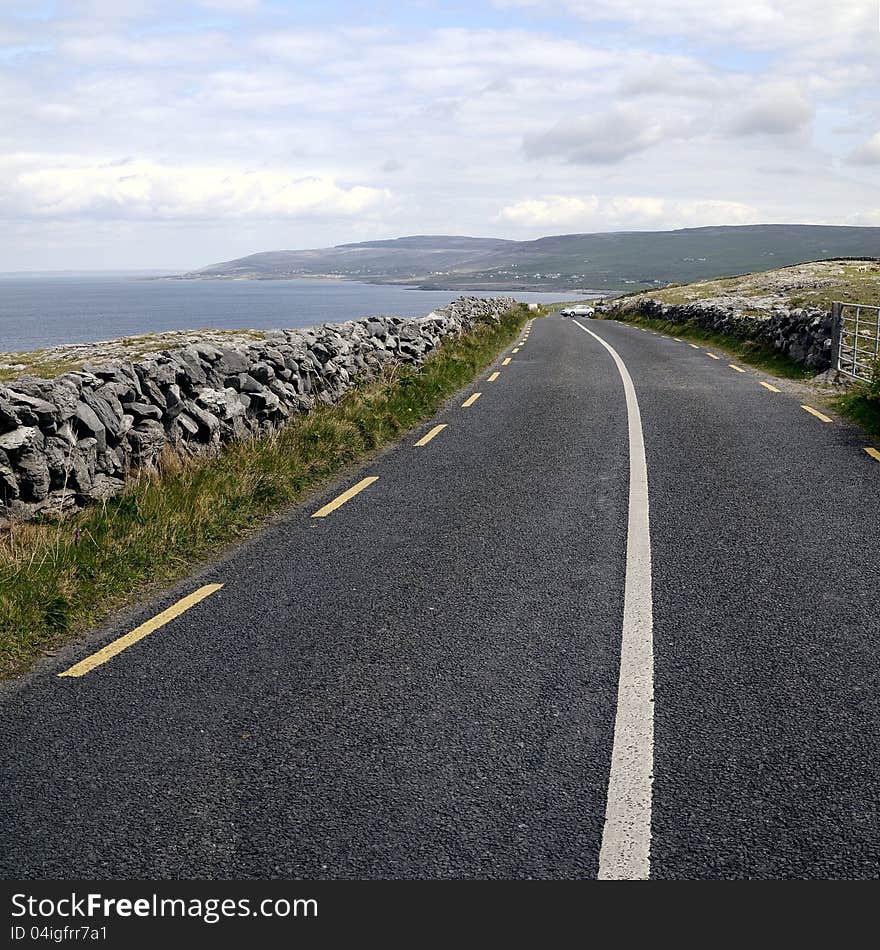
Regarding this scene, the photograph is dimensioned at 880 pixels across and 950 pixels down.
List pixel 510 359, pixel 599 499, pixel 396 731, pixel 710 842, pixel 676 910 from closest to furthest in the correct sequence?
1. pixel 676 910
2. pixel 710 842
3. pixel 396 731
4. pixel 599 499
5. pixel 510 359

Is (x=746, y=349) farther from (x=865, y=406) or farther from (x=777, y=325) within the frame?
(x=865, y=406)

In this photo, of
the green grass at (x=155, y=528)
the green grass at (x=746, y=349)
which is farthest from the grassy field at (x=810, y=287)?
the green grass at (x=155, y=528)

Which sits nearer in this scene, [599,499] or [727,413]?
[599,499]

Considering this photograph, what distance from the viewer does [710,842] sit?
3.83 meters

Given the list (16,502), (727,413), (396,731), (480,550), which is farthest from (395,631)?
(727,413)

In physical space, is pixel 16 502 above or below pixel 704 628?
above

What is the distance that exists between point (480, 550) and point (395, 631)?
6.63 feet

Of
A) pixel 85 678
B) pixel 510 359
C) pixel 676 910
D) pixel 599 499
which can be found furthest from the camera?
pixel 510 359

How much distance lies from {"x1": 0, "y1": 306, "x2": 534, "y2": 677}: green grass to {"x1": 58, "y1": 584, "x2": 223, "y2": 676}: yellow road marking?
37 cm

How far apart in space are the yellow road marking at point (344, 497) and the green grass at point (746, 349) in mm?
14521

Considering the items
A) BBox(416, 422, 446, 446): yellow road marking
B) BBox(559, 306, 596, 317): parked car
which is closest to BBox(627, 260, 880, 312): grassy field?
BBox(559, 306, 596, 317): parked car

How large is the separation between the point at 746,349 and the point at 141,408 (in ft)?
75.5

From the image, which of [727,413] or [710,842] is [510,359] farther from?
[710,842]

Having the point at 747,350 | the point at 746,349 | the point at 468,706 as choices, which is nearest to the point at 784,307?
the point at 746,349
